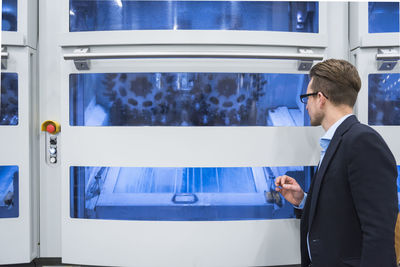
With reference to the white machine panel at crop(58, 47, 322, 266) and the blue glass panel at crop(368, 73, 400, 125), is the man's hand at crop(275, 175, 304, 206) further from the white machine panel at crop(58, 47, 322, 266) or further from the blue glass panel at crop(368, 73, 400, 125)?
the blue glass panel at crop(368, 73, 400, 125)

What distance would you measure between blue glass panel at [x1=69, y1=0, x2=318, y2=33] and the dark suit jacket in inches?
26.0

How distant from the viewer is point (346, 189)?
881mm

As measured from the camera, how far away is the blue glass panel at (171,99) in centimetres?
131

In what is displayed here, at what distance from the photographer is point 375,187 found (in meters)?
0.81

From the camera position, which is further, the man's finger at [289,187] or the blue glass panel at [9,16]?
the blue glass panel at [9,16]

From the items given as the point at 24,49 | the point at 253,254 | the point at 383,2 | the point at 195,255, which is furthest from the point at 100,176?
the point at 383,2

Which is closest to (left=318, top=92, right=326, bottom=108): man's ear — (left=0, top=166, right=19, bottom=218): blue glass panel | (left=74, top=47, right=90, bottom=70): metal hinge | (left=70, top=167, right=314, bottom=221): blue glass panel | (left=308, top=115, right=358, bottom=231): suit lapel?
(left=308, top=115, right=358, bottom=231): suit lapel

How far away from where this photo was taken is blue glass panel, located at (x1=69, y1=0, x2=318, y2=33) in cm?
130

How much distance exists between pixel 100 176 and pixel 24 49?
2.41 ft

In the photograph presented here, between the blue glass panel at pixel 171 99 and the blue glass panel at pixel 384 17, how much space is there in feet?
1.84

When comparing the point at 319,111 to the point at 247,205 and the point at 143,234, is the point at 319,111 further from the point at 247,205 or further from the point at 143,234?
the point at 143,234

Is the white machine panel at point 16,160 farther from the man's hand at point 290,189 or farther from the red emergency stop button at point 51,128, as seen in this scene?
the man's hand at point 290,189

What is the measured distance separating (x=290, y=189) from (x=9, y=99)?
4.70 ft

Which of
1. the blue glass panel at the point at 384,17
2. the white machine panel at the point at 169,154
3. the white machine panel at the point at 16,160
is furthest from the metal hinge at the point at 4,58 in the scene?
the blue glass panel at the point at 384,17
